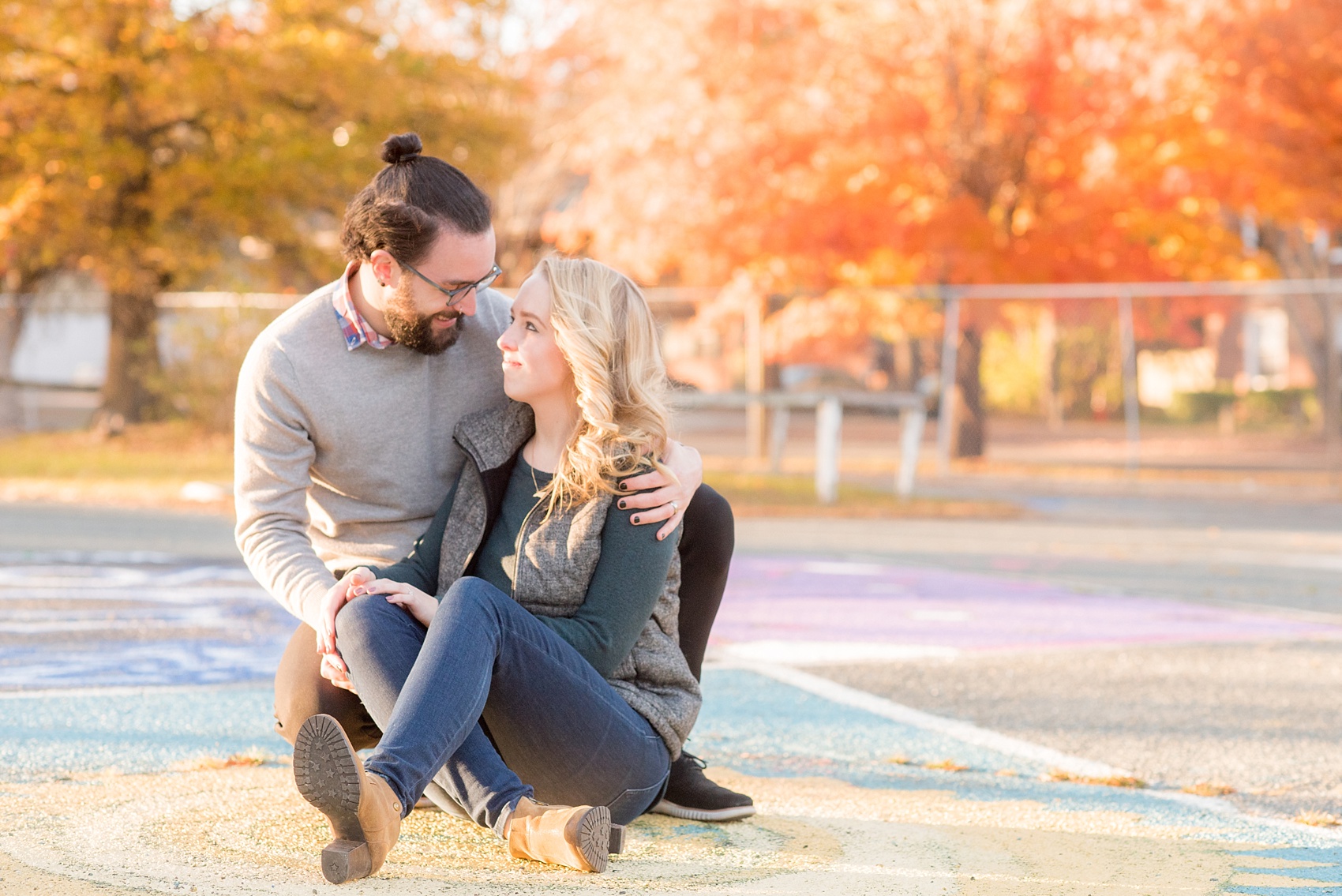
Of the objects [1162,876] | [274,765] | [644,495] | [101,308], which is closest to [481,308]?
[644,495]

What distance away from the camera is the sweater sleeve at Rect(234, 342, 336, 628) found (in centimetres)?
374

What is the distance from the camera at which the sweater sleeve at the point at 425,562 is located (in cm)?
369

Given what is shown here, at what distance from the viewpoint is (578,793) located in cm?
340

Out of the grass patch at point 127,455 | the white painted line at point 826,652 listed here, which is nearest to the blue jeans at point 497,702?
the white painted line at point 826,652

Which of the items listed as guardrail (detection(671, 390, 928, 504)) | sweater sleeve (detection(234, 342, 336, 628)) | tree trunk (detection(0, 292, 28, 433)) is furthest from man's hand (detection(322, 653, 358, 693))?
tree trunk (detection(0, 292, 28, 433))

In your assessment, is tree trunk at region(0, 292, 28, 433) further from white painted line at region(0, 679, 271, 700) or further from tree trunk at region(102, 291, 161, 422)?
white painted line at region(0, 679, 271, 700)

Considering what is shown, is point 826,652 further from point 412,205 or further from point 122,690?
point 412,205

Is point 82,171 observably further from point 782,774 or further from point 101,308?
point 782,774

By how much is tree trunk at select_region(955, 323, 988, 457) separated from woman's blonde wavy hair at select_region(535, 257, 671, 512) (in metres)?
14.6

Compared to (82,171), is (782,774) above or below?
below

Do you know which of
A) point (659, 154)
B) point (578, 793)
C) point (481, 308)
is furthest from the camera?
point (659, 154)

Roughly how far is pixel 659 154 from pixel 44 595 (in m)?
11.9

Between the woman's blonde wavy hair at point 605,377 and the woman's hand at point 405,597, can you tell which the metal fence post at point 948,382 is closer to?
the woman's blonde wavy hair at point 605,377

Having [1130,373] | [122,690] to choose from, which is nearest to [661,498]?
[122,690]
